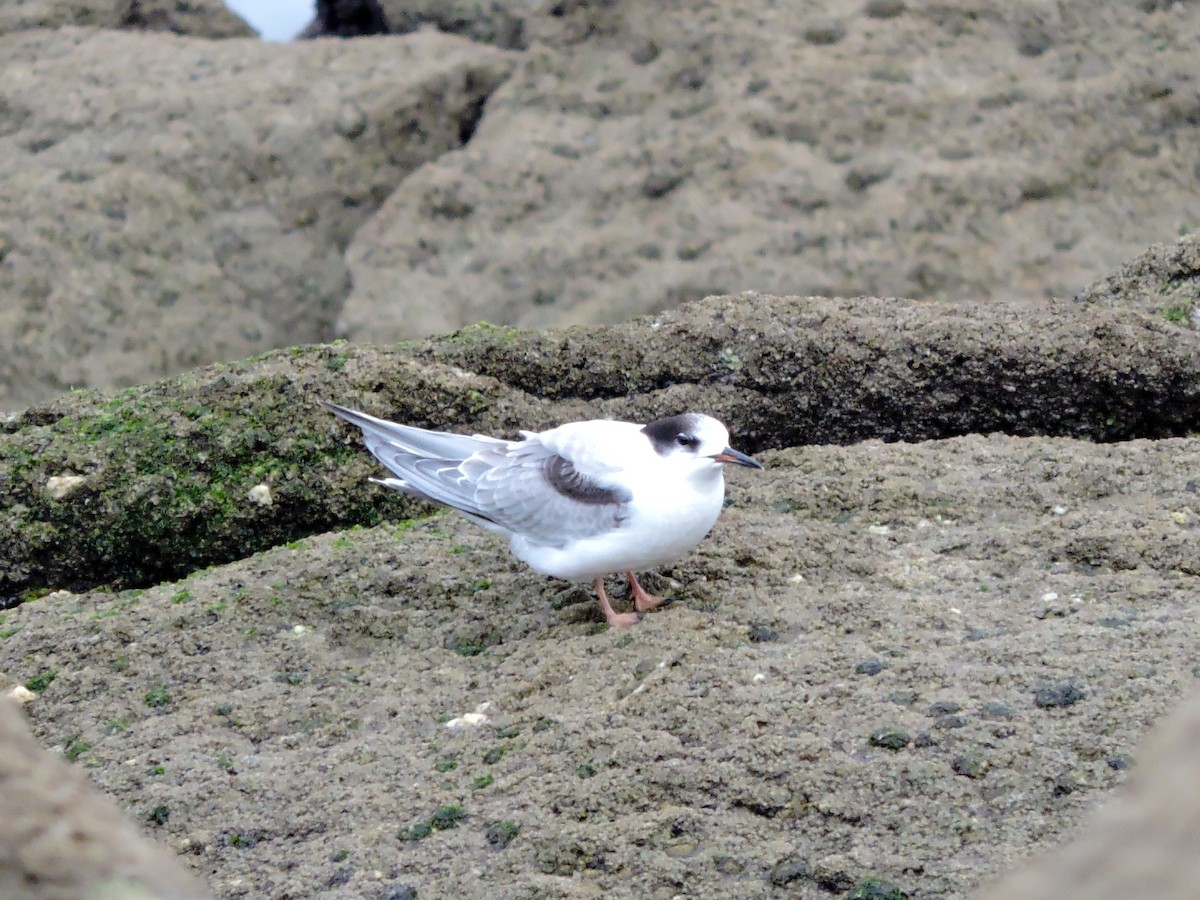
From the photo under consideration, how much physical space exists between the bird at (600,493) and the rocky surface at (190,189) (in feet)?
12.6

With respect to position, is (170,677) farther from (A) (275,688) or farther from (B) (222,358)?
(B) (222,358)

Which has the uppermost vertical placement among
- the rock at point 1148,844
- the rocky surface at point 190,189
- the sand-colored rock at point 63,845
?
the rock at point 1148,844

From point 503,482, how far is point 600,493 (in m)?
0.35

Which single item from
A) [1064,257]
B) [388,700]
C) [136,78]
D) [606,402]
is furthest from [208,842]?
[136,78]

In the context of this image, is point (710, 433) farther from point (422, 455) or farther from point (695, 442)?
point (422, 455)

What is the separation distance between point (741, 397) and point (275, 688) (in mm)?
2182

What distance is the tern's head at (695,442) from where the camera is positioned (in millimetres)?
4066

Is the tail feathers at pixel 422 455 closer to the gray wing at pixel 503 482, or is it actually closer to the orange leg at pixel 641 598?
the gray wing at pixel 503 482

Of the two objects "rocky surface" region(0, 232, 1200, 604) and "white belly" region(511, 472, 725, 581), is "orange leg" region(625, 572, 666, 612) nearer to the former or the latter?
"white belly" region(511, 472, 725, 581)

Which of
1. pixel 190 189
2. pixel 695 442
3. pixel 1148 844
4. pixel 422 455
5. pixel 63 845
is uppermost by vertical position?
pixel 1148 844

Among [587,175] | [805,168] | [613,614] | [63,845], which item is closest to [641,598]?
[613,614]

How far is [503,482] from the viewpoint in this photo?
429 cm

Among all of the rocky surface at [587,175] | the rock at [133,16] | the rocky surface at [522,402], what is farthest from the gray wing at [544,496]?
the rock at [133,16]

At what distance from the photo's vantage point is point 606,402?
5320 mm
